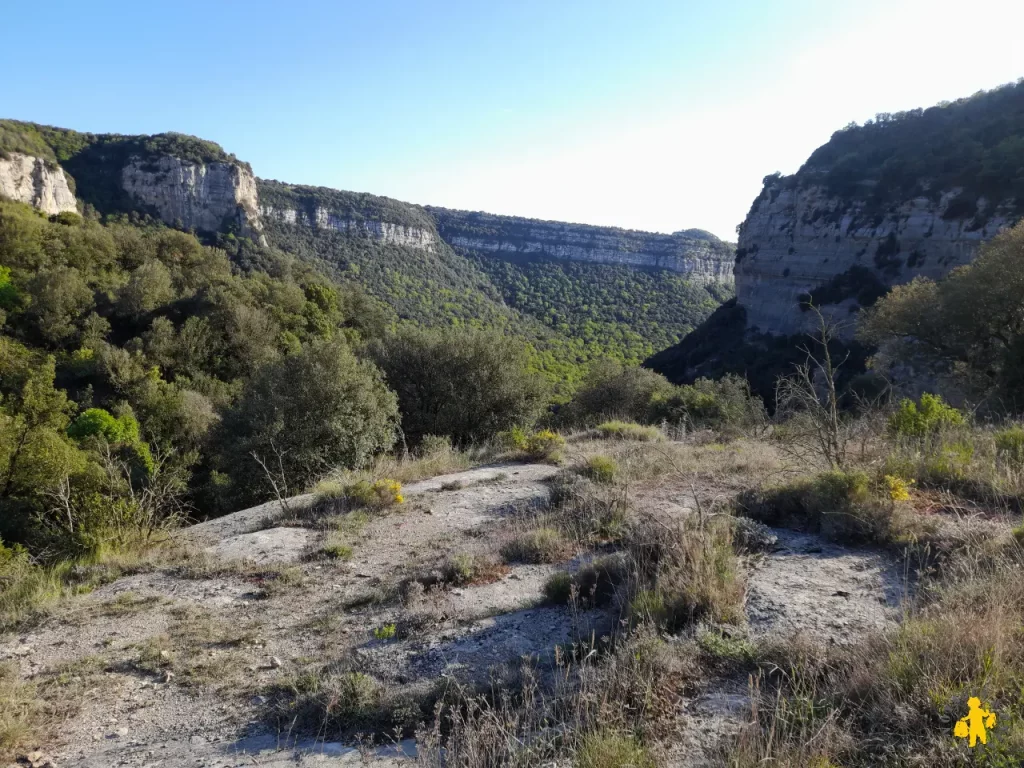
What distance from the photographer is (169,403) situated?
1873 centimetres

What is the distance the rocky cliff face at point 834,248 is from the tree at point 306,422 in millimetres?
29455

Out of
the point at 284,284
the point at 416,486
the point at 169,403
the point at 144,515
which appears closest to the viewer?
the point at 144,515

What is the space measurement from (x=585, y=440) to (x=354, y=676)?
23.6 ft

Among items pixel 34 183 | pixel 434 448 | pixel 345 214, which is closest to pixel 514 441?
pixel 434 448

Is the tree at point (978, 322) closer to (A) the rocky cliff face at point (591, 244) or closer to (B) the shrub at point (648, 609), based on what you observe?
(B) the shrub at point (648, 609)

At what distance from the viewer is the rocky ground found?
91.9 inches

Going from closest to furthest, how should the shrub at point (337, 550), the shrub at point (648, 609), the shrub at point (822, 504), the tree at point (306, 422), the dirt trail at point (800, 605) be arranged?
the dirt trail at point (800, 605) < the shrub at point (648, 609) < the shrub at point (822, 504) < the shrub at point (337, 550) < the tree at point (306, 422)

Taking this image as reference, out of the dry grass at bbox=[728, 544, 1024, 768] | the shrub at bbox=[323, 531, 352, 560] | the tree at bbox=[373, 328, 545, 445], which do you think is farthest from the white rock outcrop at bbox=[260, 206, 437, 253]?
the dry grass at bbox=[728, 544, 1024, 768]

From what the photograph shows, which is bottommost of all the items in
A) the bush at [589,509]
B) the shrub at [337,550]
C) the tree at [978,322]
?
the shrub at [337,550]

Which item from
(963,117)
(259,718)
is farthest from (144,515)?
(963,117)

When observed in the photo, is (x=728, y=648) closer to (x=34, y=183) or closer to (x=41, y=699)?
(x=41, y=699)

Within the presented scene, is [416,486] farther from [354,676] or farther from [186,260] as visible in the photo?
[186,260]

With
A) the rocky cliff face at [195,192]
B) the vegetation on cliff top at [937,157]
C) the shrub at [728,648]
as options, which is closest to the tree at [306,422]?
the shrub at [728,648]

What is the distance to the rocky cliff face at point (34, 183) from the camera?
3819 cm
